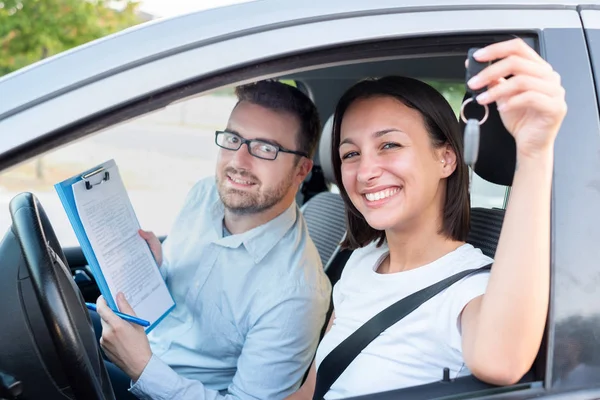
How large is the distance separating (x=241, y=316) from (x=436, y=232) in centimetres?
73

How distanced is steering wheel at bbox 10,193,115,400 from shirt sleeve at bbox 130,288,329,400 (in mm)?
256

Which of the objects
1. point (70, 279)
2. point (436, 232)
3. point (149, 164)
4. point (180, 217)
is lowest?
point (70, 279)

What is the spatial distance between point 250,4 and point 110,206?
0.90m

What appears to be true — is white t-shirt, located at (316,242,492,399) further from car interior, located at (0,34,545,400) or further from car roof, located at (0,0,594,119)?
car roof, located at (0,0,594,119)

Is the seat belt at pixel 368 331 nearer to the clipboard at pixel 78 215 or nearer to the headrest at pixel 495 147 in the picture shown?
the headrest at pixel 495 147

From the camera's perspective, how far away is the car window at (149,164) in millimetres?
7287

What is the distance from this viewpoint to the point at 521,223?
124 cm

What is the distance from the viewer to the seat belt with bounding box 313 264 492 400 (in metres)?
1.55

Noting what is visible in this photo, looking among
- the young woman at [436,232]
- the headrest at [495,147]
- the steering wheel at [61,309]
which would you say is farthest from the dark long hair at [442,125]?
the steering wheel at [61,309]

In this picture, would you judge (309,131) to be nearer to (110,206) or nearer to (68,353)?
(110,206)

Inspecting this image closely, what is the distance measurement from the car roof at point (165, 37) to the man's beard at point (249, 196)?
1.07 m

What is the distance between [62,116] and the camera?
1147mm

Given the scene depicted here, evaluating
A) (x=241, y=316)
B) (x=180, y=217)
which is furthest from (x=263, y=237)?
(x=180, y=217)

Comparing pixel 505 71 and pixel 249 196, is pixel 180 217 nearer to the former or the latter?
pixel 249 196
